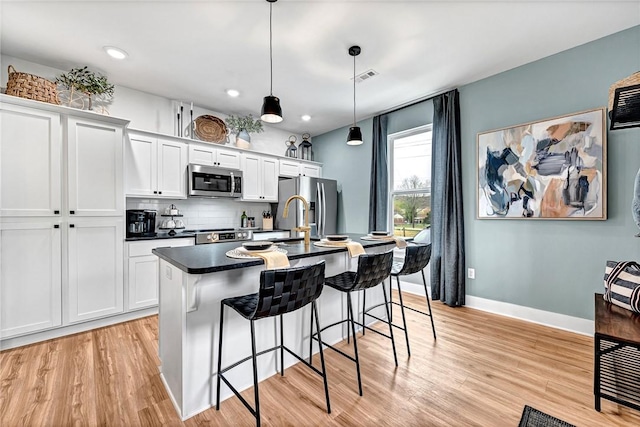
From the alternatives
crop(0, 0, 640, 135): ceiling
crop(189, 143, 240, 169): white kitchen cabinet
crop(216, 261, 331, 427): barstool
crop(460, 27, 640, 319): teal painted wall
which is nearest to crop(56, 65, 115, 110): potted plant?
crop(0, 0, 640, 135): ceiling

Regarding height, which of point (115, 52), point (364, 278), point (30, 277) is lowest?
point (30, 277)

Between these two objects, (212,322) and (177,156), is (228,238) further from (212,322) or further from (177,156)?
(212,322)

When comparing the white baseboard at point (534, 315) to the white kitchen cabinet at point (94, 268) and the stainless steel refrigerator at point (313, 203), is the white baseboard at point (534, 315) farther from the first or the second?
the white kitchen cabinet at point (94, 268)

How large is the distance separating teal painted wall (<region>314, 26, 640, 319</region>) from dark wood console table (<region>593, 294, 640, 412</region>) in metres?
0.73

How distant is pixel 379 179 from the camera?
168 inches

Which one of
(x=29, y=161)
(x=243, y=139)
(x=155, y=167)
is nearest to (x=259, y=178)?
(x=243, y=139)

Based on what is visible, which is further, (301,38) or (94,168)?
(94,168)

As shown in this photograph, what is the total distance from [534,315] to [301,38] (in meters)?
3.59

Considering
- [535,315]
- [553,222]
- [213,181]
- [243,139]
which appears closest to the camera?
[553,222]

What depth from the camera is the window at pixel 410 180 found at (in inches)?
154

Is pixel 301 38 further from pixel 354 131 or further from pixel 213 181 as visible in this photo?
pixel 213 181

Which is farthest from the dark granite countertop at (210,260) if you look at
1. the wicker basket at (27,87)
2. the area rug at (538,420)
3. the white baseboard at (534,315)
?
the white baseboard at (534,315)

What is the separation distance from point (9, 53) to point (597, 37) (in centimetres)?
555

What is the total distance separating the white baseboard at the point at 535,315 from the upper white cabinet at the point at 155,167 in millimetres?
3940
